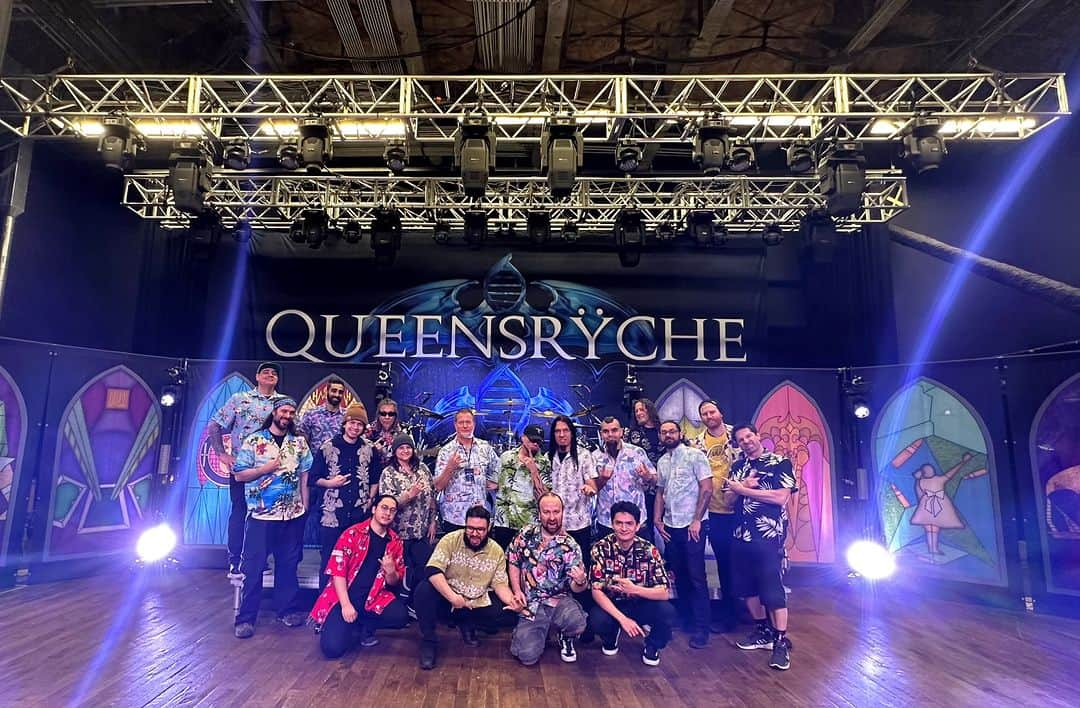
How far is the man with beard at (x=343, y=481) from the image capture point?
4176mm

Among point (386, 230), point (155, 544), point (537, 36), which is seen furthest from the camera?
point (386, 230)

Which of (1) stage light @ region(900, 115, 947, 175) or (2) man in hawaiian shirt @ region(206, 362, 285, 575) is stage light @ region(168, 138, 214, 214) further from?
(1) stage light @ region(900, 115, 947, 175)

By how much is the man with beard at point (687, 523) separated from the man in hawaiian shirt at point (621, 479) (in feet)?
0.52

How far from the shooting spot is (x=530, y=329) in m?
7.69

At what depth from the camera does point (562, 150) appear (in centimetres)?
462

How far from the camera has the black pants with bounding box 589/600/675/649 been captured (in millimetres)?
3439

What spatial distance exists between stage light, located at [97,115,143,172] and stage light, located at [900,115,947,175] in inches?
261

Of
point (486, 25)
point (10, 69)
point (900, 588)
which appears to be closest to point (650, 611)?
point (900, 588)

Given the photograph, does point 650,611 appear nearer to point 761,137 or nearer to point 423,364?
point 761,137

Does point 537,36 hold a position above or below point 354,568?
above

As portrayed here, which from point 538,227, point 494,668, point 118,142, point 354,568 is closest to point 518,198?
point 538,227

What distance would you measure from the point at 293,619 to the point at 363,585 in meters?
0.89

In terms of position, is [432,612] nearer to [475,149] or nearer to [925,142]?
[475,149]

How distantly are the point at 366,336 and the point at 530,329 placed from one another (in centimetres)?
229
